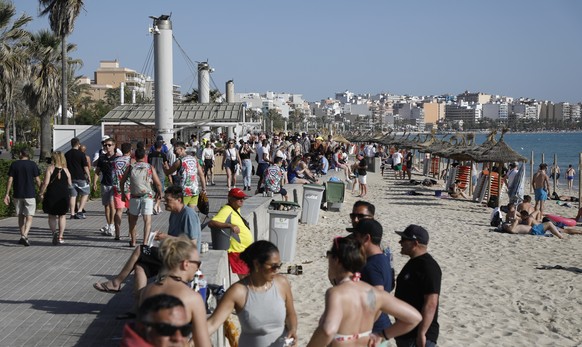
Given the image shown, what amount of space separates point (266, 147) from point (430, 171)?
2596 centimetres

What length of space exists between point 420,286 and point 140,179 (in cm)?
628

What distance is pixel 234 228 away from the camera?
7750mm

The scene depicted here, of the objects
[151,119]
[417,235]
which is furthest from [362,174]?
[417,235]

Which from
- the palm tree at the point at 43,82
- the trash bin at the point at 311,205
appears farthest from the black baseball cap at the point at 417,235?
the palm tree at the point at 43,82

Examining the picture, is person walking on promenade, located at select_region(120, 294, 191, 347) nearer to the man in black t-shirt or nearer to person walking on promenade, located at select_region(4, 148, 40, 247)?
person walking on promenade, located at select_region(4, 148, 40, 247)

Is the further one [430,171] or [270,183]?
[430,171]

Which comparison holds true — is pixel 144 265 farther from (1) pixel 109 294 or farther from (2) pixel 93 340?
(1) pixel 109 294

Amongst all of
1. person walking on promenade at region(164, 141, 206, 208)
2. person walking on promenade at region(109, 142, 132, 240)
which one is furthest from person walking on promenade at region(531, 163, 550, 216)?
person walking on promenade at region(109, 142, 132, 240)

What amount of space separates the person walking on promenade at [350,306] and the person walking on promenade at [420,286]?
0.55 metres

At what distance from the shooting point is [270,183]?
1412 centimetres

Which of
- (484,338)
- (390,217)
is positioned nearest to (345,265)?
(484,338)

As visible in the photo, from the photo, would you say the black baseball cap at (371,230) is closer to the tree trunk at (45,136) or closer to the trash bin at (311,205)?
the trash bin at (311,205)

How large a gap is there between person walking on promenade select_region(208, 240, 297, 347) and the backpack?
20.2 ft

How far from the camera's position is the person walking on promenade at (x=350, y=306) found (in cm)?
385
